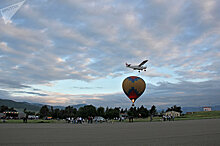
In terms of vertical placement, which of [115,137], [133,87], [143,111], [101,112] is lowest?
[101,112]

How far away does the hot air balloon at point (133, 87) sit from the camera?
41656 mm

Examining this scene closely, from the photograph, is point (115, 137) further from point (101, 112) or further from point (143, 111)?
point (143, 111)

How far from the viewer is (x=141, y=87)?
4194 centimetres

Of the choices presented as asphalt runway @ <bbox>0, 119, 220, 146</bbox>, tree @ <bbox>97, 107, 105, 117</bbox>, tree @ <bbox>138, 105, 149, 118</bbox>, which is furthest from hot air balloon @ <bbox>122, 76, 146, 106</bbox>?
tree @ <bbox>138, 105, 149, 118</bbox>

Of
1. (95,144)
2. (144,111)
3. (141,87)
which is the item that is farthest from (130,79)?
(144,111)

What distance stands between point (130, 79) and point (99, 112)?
87.8 meters

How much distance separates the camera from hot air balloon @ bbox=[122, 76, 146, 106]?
4166cm

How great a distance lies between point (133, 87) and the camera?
1636 inches

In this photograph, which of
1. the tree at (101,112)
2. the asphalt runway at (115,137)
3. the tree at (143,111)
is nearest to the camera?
the asphalt runway at (115,137)

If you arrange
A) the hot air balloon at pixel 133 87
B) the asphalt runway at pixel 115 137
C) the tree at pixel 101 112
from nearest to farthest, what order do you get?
the asphalt runway at pixel 115 137, the hot air balloon at pixel 133 87, the tree at pixel 101 112

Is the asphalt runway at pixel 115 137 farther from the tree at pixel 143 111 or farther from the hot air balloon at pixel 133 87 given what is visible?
the tree at pixel 143 111

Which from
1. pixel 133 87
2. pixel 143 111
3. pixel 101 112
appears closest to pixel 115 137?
pixel 133 87

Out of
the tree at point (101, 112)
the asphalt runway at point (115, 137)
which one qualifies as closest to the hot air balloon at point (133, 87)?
the asphalt runway at point (115, 137)

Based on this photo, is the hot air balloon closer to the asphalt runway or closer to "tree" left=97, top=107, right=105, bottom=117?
the asphalt runway
